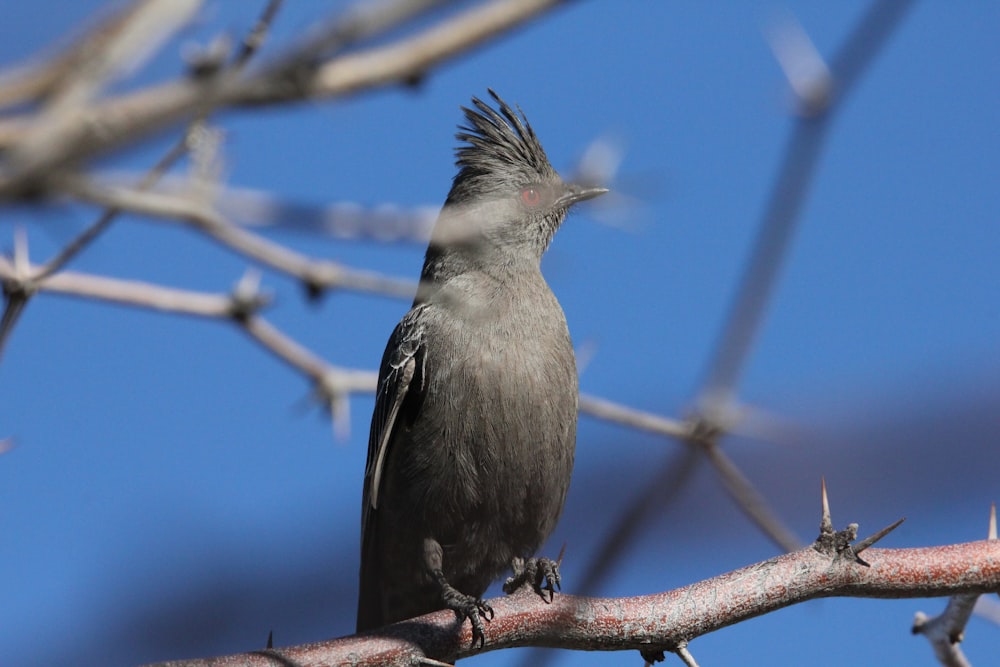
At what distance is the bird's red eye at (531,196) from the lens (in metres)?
7.88

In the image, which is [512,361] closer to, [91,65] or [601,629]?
[601,629]

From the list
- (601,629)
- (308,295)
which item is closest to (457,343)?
(601,629)

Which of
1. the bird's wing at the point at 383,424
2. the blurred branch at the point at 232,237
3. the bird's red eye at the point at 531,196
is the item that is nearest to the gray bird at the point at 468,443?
the bird's wing at the point at 383,424

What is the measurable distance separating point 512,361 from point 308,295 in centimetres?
362

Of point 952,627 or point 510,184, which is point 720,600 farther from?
point 510,184

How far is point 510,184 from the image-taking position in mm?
7984

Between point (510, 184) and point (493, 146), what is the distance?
1.05 feet

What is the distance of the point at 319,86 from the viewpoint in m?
1.65

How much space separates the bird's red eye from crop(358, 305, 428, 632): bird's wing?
1.33 meters

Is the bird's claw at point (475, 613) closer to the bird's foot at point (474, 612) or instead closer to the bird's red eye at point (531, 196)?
the bird's foot at point (474, 612)

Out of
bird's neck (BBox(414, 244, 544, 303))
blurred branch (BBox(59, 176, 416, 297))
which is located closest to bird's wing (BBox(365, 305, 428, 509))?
bird's neck (BBox(414, 244, 544, 303))

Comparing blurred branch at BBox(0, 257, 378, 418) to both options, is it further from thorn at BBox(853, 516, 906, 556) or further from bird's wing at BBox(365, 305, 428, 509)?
thorn at BBox(853, 516, 906, 556)

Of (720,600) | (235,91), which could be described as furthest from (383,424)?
(235,91)

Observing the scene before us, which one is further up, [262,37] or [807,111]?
[262,37]
